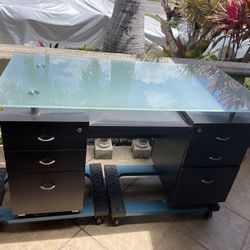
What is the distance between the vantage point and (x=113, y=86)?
1.60m

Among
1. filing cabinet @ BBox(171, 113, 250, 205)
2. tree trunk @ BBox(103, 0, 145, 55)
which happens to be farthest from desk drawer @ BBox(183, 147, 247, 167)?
tree trunk @ BBox(103, 0, 145, 55)

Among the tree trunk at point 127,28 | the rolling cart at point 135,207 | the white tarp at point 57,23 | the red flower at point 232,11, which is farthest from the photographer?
the white tarp at point 57,23

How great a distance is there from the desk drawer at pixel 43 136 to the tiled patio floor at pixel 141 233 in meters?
0.68

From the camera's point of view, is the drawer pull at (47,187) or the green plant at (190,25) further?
the green plant at (190,25)

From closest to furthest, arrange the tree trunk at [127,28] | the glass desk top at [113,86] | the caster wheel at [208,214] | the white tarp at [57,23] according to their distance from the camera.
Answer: the glass desk top at [113,86]
the caster wheel at [208,214]
the tree trunk at [127,28]
the white tarp at [57,23]

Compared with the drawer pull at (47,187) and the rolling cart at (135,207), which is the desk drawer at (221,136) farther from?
the drawer pull at (47,187)

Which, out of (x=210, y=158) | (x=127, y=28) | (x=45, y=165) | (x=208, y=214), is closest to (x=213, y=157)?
(x=210, y=158)

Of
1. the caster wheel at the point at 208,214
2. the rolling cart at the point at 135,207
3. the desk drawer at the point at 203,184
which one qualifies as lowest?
the caster wheel at the point at 208,214

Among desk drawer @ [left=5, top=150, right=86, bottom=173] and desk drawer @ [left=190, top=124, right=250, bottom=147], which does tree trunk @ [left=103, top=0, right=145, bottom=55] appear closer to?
desk drawer @ [left=190, top=124, right=250, bottom=147]

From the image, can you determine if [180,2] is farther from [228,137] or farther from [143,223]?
[143,223]

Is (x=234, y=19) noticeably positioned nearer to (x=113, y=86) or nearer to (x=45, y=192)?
(x=113, y=86)

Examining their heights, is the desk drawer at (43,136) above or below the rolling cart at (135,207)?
above

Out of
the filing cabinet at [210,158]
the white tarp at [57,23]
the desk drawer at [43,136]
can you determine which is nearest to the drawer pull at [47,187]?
the desk drawer at [43,136]

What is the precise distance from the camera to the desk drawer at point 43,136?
1.36 meters
